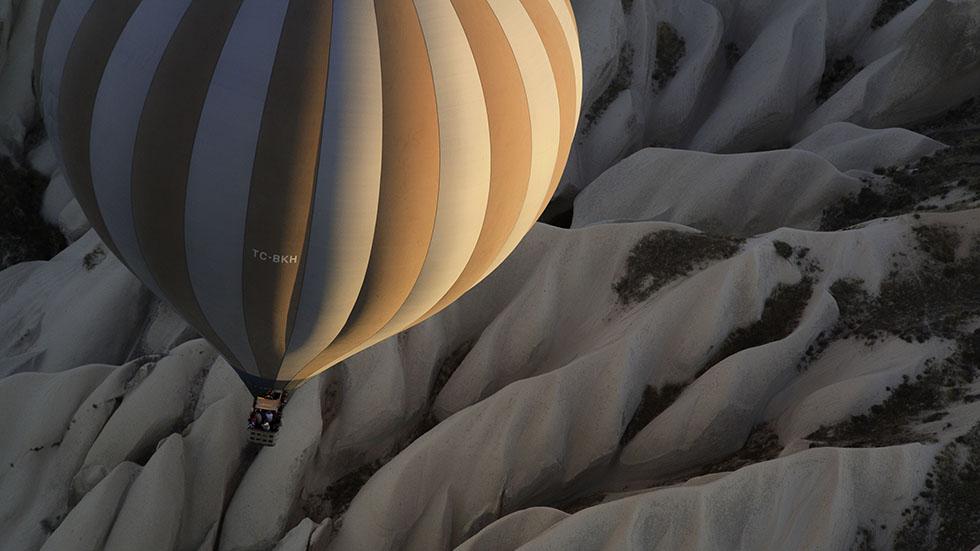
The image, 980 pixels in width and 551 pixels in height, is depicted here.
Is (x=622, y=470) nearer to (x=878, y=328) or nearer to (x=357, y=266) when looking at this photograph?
(x=878, y=328)

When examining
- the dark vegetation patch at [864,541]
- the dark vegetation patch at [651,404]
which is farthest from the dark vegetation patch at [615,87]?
the dark vegetation patch at [864,541]

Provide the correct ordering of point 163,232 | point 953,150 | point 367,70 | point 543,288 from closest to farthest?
point 367,70, point 163,232, point 543,288, point 953,150

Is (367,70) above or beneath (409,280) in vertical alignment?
above

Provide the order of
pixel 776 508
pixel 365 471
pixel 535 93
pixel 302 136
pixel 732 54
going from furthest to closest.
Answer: pixel 732 54 < pixel 365 471 < pixel 776 508 < pixel 535 93 < pixel 302 136

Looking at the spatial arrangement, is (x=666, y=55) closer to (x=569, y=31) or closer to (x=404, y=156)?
(x=569, y=31)

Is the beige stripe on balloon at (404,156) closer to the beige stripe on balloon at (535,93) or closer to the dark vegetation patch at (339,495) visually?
the beige stripe on balloon at (535,93)

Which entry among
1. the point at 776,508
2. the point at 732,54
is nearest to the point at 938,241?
the point at 776,508

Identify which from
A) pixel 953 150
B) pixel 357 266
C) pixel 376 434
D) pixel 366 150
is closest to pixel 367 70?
pixel 366 150
